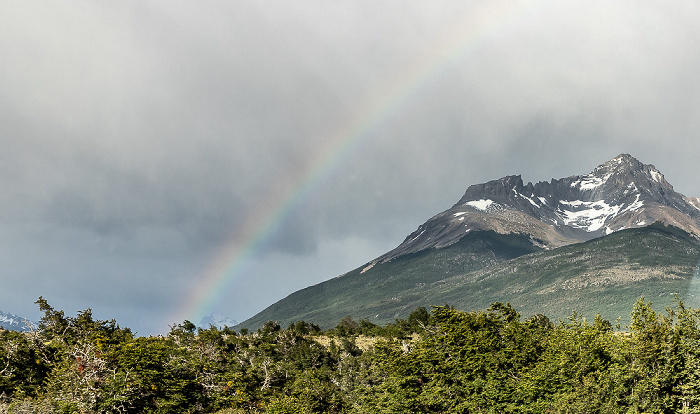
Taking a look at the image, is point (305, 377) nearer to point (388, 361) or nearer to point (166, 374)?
point (388, 361)

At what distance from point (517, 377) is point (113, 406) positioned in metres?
41.2

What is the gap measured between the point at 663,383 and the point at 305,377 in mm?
38343

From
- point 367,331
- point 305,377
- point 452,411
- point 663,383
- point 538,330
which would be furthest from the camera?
point 367,331

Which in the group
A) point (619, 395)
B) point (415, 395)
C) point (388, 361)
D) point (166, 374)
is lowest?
point (619, 395)

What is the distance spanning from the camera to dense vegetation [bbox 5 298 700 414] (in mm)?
46094

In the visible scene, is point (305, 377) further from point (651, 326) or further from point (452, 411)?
point (651, 326)

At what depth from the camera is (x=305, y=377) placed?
63.2m

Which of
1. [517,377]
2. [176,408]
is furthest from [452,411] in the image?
[176,408]

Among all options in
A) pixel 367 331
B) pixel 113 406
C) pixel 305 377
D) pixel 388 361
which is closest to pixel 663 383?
pixel 388 361

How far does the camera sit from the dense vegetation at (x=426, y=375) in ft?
151

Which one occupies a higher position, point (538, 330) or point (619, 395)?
point (538, 330)

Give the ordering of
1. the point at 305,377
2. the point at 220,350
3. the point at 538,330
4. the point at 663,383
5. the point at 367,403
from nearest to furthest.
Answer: the point at 663,383 < the point at 367,403 < the point at 305,377 < the point at 538,330 < the point at 220,350

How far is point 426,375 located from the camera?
5609 cm

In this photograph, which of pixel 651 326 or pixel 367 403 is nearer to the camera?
pixel 651 326
